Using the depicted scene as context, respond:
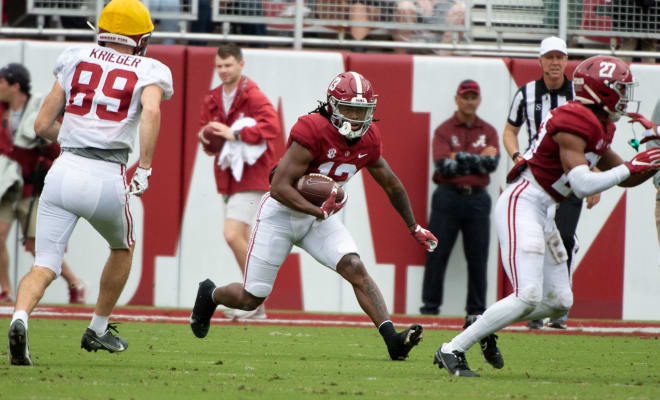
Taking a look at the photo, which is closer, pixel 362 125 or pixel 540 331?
pixel 362 125

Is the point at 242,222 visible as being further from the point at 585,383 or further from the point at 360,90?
the point at 585,383

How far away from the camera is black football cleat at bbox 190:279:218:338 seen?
6.12 m

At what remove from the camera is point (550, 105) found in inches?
306

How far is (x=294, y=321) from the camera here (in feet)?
26.3

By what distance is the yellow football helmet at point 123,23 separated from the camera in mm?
5227

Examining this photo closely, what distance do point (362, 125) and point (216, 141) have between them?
9.01 ft

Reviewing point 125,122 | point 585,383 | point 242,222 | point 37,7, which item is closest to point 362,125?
point 125,122

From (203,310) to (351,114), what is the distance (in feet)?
4.89

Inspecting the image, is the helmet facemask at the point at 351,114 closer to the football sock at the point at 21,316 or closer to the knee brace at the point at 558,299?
the knee brace at the point at 558,299

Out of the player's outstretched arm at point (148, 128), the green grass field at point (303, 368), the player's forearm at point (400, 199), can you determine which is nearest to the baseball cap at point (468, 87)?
the green grass field at point (303, 368)

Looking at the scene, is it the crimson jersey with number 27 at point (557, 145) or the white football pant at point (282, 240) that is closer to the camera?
the crimson jersey with number 27 at point (557, 145)

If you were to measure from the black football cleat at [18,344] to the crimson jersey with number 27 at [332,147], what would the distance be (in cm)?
168

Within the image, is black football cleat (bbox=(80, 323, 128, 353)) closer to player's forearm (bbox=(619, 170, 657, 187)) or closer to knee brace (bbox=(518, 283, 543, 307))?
knee brace (bbox=(518, 283, 543, 307))

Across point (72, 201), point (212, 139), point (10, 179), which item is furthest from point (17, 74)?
point (72, 201)
